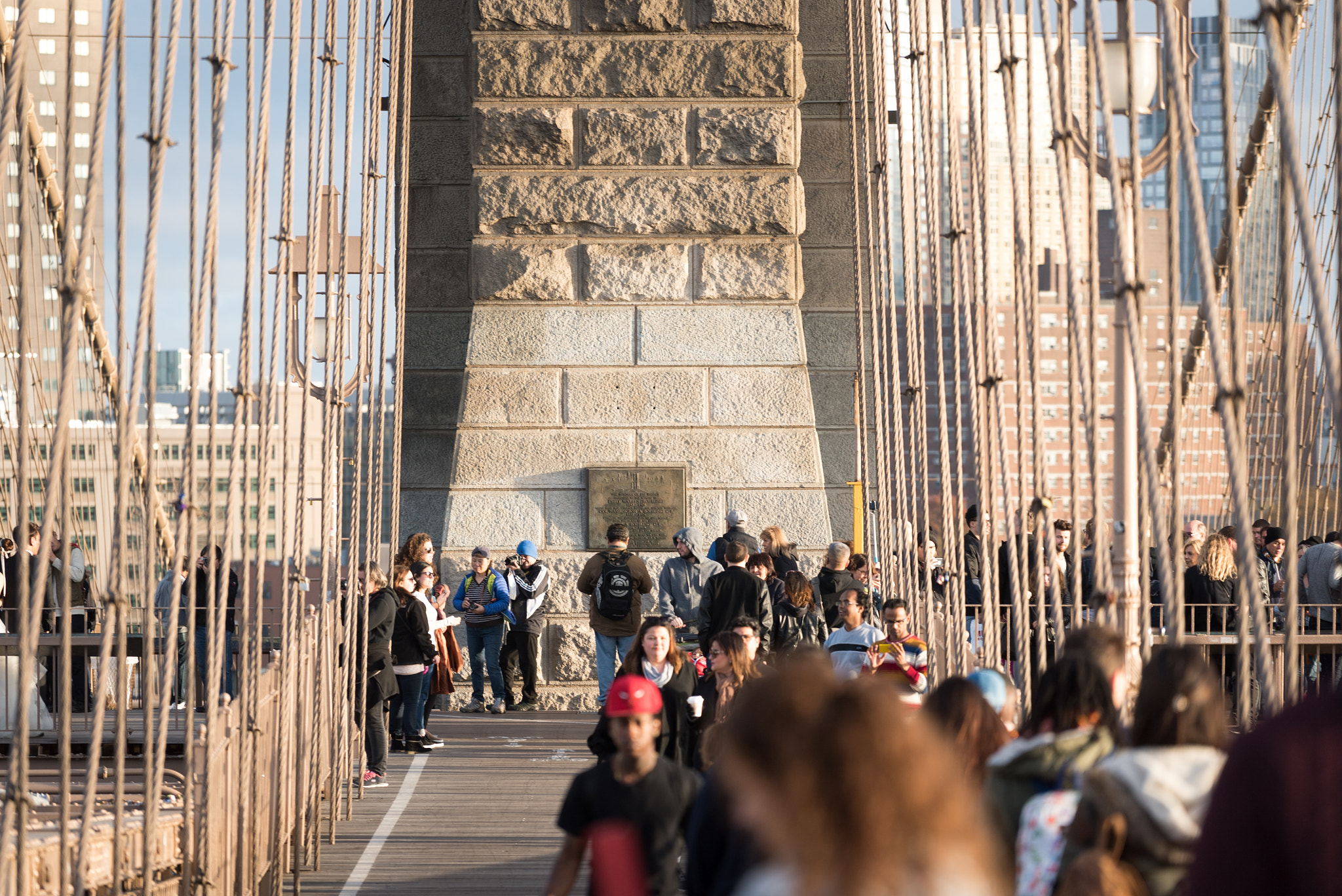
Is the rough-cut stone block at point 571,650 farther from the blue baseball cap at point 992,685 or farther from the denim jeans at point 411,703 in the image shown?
the blue baseball cap at point 992,685

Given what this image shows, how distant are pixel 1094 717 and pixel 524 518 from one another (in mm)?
8122

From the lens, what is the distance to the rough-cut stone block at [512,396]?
1081 centimetres

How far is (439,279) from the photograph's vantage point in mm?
11562

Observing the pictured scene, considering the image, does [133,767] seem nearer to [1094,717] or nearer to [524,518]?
[524,518]

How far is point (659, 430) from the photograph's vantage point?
35.7 ft

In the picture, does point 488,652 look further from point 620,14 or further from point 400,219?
point 620,14

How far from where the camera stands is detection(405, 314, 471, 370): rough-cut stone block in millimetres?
11492

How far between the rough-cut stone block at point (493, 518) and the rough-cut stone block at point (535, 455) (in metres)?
0.09

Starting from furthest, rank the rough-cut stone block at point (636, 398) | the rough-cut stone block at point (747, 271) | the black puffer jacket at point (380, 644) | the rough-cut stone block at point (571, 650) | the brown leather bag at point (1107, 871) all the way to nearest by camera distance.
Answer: the rough-cut stone block at point (747, 271)
the rough-cut stone block at point (636, 398)
the rough-cut stone block at point (571, 650)
the black puffer jacket at point (380, 644)
the brown leather bag at point (1107, 871)

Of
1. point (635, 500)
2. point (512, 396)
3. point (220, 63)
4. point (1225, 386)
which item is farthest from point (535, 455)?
point (1225, 386)

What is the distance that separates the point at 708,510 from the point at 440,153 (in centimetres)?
339

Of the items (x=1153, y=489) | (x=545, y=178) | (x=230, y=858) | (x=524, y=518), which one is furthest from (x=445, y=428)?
(x=1153, y=489)

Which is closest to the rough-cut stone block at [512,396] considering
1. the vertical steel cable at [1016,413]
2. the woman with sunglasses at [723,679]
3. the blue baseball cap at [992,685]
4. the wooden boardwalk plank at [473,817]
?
the wooden boardwalk plank at [473,817]

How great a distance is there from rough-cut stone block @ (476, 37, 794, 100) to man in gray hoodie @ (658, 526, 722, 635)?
3.23 meters
